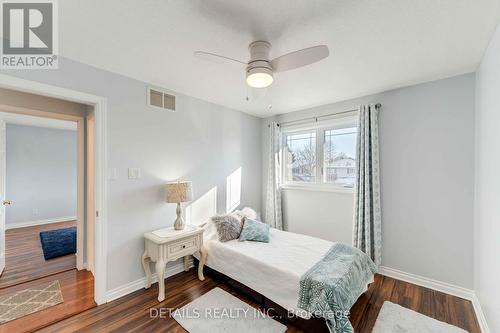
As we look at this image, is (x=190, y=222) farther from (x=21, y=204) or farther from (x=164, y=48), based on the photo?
(x=21, y=204)

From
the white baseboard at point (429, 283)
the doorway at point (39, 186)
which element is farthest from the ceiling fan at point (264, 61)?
the doorway at point (39, 186)

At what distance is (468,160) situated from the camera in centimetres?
233

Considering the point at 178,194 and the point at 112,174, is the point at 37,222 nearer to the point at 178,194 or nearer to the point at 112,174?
the point at 112,174

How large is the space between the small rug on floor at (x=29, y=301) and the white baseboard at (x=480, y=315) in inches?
161

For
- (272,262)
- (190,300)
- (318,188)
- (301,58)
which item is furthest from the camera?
(318,188)

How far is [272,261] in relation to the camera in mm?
2180

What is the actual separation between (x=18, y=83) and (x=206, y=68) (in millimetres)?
1613

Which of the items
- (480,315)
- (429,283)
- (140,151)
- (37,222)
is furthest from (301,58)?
(37,222)

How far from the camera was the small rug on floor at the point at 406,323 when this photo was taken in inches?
73.5

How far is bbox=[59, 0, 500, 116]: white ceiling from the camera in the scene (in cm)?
139

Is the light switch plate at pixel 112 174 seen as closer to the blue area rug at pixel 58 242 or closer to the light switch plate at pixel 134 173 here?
the light switch plate at pixel 134 173

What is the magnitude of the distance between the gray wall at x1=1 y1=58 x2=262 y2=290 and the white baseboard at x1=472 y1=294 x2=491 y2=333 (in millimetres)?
3137

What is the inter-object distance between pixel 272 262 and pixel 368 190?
65.4 inches

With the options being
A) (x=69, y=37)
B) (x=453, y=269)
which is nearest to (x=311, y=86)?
(x=69, y=37)
